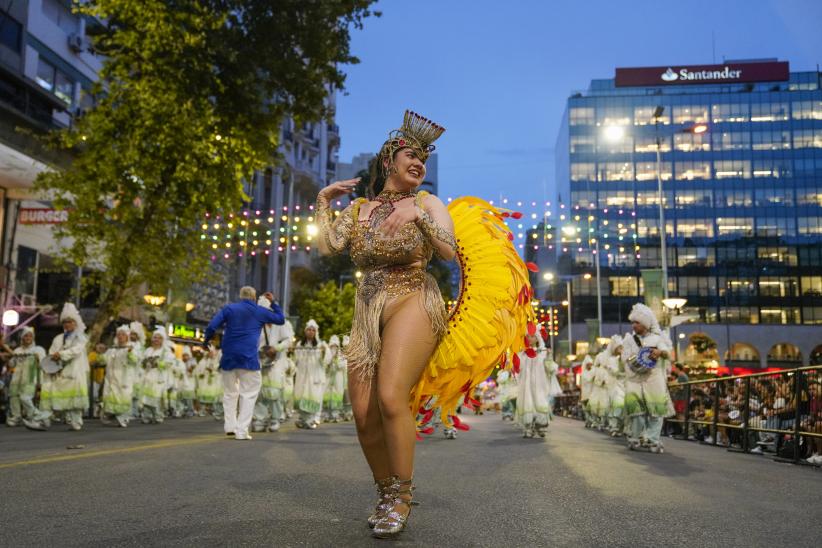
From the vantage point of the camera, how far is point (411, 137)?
4816mm

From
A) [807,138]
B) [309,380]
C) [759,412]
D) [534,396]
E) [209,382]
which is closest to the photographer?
[759,412]

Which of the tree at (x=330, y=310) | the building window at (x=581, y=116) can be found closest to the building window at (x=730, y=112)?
the building window at (x=581, y=116)

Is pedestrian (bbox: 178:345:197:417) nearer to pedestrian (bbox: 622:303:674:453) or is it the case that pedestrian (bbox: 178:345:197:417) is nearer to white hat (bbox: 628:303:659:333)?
pedestrian (bbox: 622:303:674:453)

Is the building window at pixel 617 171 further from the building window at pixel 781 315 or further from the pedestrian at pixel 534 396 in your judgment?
the pedestrian at pixel 534 396

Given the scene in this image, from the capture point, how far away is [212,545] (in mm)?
3521

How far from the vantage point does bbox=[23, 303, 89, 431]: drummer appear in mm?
13875

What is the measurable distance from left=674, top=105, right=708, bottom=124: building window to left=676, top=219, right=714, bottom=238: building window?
12.0 meters

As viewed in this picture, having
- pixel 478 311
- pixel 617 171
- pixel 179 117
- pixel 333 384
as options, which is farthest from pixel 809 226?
pixel 478 311

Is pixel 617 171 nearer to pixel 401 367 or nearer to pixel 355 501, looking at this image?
pixel 355 501

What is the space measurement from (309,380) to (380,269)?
38.5 ft

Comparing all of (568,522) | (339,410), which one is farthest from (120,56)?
(568,522)

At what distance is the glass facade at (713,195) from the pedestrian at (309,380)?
70.2 m

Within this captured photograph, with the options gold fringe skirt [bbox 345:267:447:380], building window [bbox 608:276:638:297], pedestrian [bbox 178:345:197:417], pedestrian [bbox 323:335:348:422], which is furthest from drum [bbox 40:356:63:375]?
building window [bbox 608:276:638:297]

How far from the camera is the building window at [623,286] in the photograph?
86000 mm
